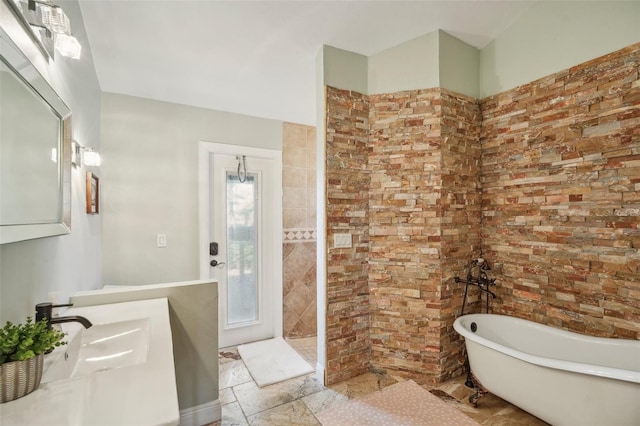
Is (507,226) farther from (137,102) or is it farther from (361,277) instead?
(137,102)

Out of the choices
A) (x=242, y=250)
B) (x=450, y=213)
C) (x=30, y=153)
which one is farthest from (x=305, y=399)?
(x=30, y=153)

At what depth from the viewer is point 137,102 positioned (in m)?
2.74

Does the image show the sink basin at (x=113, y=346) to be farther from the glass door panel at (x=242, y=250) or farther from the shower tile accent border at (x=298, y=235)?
the shower tile accent border at (x=298, y=235)

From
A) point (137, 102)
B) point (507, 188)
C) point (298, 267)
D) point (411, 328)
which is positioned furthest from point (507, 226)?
point (137, 102)

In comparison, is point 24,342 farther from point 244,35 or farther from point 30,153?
point 244,35

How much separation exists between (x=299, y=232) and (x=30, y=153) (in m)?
2.51

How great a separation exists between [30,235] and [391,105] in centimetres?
235

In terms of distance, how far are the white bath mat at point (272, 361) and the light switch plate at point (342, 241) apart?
1156 millimetres

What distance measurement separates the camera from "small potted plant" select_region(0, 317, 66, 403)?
0.77 m

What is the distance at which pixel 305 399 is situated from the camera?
7.02 feet

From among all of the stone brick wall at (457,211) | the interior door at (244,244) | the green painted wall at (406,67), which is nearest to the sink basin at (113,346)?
the interior door at (244,244)

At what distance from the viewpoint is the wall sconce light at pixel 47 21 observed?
107 centimetres

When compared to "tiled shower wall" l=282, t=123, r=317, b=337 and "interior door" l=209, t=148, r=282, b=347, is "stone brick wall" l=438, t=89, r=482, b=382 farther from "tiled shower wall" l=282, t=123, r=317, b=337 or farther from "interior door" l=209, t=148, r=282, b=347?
"interior door" l=209, t=148, r=282, b=347

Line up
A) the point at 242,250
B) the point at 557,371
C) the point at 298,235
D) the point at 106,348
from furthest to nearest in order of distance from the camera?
the point at 298,235 < the point at 242,250 < the point at 557,371 < the point at 106,348
